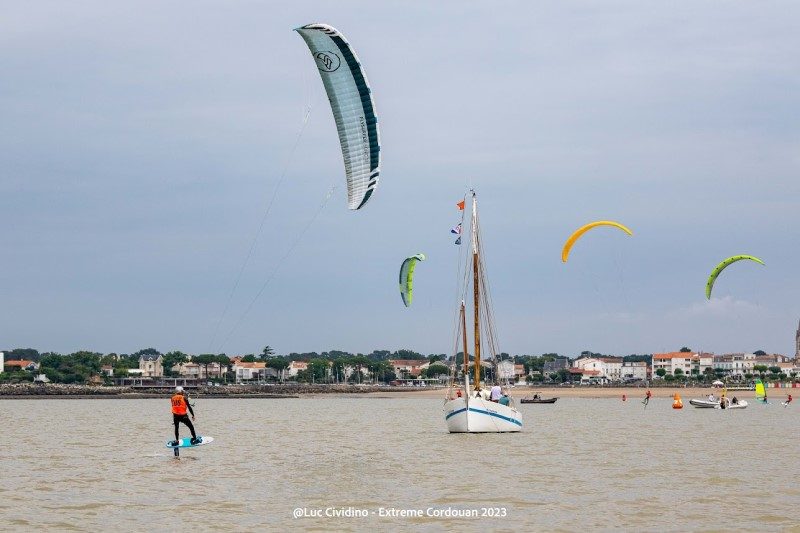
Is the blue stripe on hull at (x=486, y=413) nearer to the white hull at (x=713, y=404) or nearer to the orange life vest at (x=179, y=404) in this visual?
the orange life vest at (x=179, y=404)

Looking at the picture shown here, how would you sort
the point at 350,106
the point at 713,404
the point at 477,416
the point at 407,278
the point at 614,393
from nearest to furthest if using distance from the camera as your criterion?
1. the point at 350,106
2. the point at 477,416
3. the point at 407,278
4. the point at 713,404
5. the point at 614,393

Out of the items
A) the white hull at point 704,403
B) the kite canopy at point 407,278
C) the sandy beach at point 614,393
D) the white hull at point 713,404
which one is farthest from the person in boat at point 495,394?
the sandy beach at point 614,393

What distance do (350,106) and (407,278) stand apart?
3048 cm

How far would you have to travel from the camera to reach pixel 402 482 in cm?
2039

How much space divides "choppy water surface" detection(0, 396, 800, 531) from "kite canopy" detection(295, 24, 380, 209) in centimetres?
649

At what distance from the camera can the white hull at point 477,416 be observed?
109ft

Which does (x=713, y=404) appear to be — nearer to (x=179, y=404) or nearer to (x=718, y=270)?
(x=718, y=270)

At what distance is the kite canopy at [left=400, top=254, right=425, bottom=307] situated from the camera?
52.4 meters

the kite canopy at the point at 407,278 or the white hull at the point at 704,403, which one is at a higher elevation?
the kite canopy at the point at 407,278

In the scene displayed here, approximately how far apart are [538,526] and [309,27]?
12.3 meters

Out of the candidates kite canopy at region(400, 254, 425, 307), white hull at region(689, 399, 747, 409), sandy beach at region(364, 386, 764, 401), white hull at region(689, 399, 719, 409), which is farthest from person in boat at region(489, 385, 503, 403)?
sandy beach at region(364, 386, 764, 401)

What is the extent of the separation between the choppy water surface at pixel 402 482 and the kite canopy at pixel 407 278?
18722 millimetres

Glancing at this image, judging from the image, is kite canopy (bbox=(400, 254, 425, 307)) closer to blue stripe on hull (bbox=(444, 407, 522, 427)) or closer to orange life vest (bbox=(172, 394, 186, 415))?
blue stripe on hull (bbox=(444, 407, 522, 427))

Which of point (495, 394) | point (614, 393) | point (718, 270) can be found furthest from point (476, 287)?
point (614, 393)
